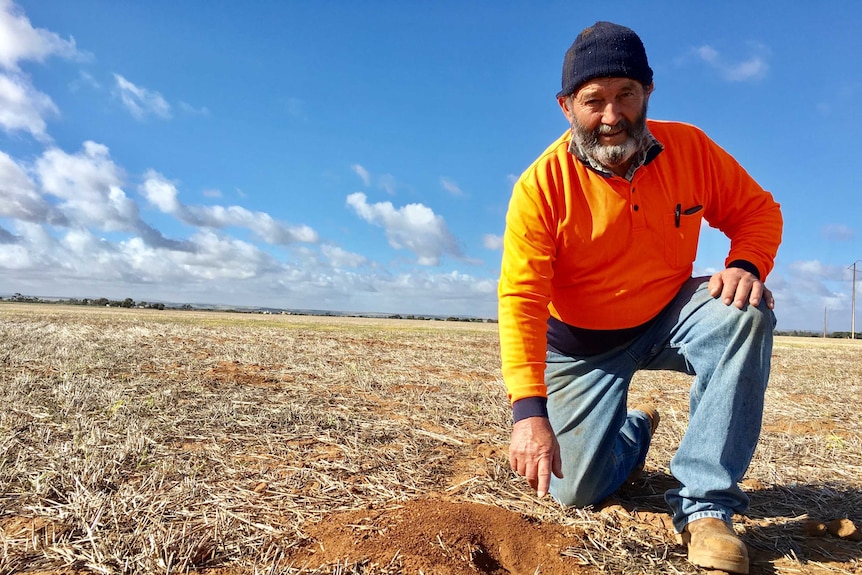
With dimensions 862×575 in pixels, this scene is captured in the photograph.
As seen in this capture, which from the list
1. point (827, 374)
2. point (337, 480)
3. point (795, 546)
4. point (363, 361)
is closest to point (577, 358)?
point (795, 546)

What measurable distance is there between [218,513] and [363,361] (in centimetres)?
635

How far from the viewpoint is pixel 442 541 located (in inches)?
84.4

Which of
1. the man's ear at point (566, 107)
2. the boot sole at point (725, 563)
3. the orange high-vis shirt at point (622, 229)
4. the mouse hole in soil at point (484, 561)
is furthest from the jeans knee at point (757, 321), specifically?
the mouse hole in soil at point (484, 561)

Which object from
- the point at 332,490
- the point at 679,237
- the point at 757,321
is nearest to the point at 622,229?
the point at 679,237

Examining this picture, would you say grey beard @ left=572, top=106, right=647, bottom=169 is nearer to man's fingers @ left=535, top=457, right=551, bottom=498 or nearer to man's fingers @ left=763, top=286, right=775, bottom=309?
man's fingers @ left=763, top=286, right=775, bottom=309

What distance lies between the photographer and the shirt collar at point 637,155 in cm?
287

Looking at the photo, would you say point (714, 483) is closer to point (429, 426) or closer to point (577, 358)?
point (577, 358)

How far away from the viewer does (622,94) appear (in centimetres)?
280

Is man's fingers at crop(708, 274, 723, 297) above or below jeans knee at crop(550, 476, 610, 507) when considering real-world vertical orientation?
above

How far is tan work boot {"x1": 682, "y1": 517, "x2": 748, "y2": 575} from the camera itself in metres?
2.15

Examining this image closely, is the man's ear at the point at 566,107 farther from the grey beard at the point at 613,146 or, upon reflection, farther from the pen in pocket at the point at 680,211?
the pen in pocket at the point at 680,211

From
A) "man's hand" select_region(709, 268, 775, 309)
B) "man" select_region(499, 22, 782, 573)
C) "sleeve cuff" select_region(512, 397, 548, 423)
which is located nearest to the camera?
"sleeve cuff" select_region(512, 397, 548, 423)

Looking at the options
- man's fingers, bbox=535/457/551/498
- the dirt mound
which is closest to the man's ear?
man's fingers, bbox=535/457/551/498

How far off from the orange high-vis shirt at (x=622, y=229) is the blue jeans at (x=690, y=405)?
22 cm
